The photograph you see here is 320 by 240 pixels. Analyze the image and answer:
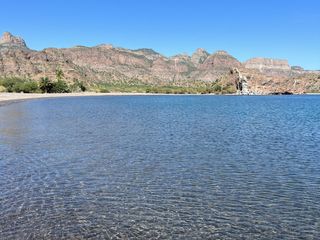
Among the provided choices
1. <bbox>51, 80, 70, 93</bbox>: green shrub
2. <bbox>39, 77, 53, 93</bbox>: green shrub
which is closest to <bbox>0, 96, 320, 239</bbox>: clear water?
<bbox>39, 77, 53, 93</bbox>: green shrub

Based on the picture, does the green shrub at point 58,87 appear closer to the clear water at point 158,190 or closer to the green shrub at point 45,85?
the green shrub at point 45,85

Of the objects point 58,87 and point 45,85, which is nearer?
point 45,85

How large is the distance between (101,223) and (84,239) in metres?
1.43

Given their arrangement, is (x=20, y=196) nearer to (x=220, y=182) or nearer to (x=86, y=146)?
(x=220, y=182)

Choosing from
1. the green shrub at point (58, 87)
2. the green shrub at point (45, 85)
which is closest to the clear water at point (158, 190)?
the green shrub at point (45, 85)

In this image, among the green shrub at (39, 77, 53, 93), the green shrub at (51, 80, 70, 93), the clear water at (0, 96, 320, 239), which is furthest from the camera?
the green shrub at (51, 80, 70, 93)

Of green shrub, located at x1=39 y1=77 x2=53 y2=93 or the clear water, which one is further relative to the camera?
green shrub, located at x1=39 y1=77 x2=53 y2=93

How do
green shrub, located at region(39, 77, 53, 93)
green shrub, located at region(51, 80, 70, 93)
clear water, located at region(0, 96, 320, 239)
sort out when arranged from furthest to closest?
green shrub, located at region(51, 80, 70, 93), green shrub, located at region(39, 77, 53, 93), clear water, located at region(0, 96, 320, 239)

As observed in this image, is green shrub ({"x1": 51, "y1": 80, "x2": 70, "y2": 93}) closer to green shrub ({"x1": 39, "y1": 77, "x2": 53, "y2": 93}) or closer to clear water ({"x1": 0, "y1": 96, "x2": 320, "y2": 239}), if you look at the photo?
green shrub ({"x1": 39, "y1": 77, "x2": 53, "y2": 93})

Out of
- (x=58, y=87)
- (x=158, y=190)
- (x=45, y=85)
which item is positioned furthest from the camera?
(x=58, y=87)

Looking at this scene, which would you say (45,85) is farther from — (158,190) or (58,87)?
(158,190)

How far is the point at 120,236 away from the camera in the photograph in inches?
456

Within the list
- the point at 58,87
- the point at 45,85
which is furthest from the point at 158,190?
the point at 58,87

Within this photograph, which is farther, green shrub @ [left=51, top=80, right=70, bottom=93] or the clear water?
green shrub @ [left=51, top=80, right=70, bottom=93]
